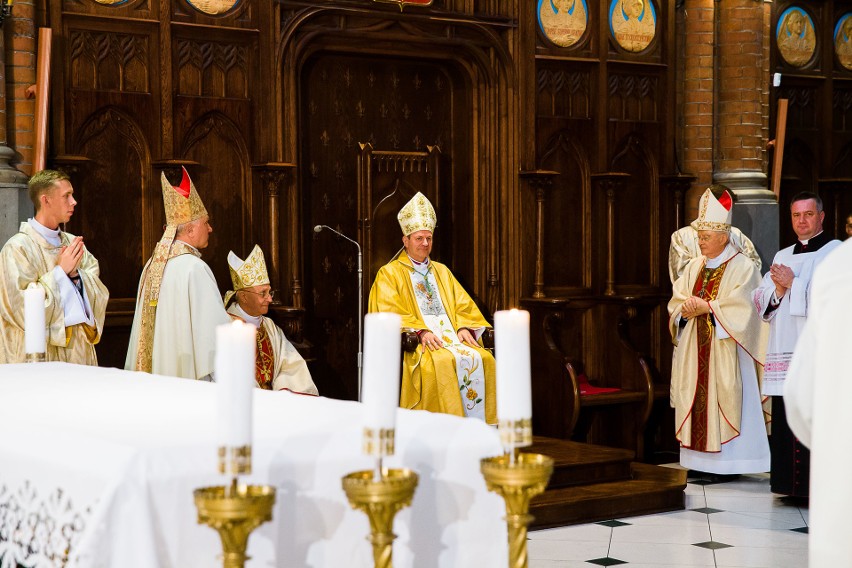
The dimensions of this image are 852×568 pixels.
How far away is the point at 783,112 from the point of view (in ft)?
29.7

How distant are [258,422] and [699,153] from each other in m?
7.07

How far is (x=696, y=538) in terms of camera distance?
19.8 ft

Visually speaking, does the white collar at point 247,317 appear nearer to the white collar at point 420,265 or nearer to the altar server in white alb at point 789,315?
the white collar at point 420,265

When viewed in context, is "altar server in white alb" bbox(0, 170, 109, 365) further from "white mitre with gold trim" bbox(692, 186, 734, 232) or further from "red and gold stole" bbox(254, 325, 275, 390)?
"white mitre with gold trim" bbox(692, 186, 734, 232)

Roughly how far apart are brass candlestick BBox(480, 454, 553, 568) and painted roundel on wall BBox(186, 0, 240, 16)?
559cm

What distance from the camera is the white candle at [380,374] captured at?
7.23ft

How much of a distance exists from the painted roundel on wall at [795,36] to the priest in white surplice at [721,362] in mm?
2742

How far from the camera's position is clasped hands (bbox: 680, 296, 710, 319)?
7621mm

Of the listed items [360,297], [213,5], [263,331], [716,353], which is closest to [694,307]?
[716,353]

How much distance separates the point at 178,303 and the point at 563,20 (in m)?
3.85

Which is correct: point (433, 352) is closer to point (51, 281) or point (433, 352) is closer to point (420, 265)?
point (420, 265)

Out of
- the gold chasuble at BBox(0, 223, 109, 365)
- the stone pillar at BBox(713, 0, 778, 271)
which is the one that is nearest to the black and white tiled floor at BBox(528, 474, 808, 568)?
the gold chasuble at BBox(0, 223, 109, 365)

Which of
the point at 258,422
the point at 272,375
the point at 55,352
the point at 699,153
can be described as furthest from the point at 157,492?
the point at 699,153

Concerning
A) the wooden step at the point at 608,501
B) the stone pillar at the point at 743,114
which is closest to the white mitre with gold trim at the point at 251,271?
the wooden step at the point at 608,501
